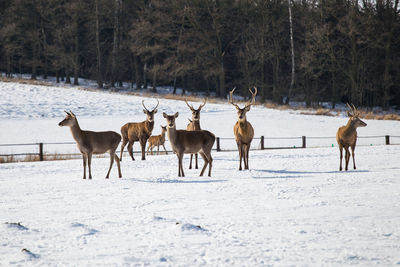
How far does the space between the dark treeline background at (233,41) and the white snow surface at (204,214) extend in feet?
81.9

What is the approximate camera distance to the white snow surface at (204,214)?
5629 millimetres

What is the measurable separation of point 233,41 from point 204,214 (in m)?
38.4

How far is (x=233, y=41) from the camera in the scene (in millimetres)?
44531

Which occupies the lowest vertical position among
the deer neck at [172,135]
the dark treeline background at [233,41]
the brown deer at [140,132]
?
the brown deer at [140,132]

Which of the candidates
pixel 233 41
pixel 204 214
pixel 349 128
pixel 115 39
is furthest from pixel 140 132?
pixel 115 39

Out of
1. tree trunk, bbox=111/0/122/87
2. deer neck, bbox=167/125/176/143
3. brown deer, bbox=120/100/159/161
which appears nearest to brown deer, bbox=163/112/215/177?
deer neck, bbox=167/125/176/143

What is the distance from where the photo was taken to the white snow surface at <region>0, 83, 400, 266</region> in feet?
18.5

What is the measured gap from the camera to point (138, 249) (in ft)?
19.3

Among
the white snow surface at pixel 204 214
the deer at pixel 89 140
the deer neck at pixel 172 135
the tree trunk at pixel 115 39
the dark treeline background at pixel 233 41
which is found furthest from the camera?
the tree trunk at pixel 115 39

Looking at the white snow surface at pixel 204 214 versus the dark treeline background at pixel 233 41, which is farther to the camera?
the dark treeline background at pixel 233 41

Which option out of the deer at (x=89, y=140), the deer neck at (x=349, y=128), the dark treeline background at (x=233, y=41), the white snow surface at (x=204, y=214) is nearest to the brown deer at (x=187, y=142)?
the white snow surface at (x=204, y=214)

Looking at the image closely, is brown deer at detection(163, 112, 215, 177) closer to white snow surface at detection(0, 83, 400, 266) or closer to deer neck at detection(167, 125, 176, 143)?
deer neck at detection(167, 125, 176, 143)

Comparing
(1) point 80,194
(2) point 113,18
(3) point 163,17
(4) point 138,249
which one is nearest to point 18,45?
(2) point 113,18

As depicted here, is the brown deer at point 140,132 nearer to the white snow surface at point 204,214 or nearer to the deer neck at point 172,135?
the white snow surface at point 204,214
